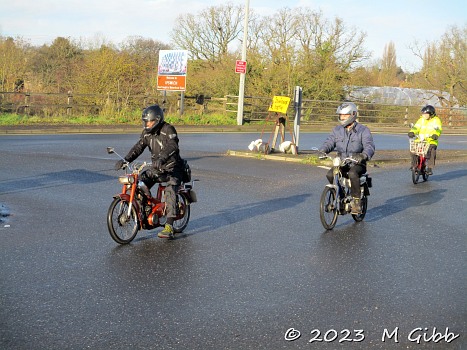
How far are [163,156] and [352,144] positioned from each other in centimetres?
296

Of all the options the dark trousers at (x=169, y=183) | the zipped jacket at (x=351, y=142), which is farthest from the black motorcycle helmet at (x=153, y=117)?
the zipped jacket at (x=351, y=142)

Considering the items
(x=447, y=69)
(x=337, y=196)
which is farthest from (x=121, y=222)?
(x=447, y=69)

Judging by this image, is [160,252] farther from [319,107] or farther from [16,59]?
[319,107]

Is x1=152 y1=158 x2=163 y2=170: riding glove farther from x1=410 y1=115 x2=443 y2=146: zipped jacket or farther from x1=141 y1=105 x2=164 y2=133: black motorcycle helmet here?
x1=410 y1=115 x2=443 y2=146: zipped jacket

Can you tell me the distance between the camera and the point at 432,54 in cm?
5056

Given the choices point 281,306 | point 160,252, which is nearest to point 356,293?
point 281,306

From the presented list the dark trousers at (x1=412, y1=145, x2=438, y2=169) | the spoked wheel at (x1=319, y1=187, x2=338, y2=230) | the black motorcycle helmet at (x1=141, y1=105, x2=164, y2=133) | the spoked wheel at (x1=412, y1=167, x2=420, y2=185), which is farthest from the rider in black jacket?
the dark trousers at (x1=412, y1=145, x2=438, y2=169)

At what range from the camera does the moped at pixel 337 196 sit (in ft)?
32.0

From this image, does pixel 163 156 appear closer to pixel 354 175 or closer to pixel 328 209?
pixel 328 209

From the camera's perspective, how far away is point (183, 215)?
920cm

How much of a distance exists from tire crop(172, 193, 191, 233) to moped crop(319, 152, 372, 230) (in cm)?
179

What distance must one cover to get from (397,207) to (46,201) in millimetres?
5765

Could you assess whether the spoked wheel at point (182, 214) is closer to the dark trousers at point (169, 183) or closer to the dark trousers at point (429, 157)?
the dark trousers at point (169, 183)

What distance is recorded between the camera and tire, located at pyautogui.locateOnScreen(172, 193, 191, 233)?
9125 millimetres
